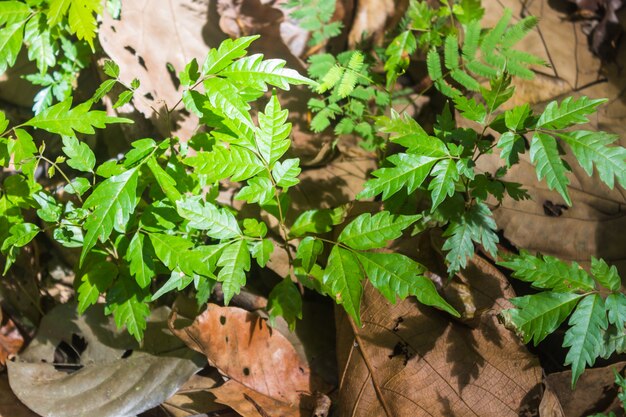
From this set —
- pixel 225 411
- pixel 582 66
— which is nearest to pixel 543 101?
pixel 582 66

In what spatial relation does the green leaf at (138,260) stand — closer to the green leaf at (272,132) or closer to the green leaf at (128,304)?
the green leaf at (128,304)

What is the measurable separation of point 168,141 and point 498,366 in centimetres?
153

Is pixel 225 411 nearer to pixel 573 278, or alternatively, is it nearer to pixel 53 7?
pixel 573 278

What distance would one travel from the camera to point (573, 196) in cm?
266

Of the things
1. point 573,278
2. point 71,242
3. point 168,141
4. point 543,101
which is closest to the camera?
point 573,278

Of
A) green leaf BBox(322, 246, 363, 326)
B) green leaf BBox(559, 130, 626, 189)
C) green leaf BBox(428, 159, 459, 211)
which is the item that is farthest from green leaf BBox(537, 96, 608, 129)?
green leaf BBox(322, 246, 363, 326)

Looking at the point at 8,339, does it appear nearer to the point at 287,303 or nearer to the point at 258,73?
the point at 287,303

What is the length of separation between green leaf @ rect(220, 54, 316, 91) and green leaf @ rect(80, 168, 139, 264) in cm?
49

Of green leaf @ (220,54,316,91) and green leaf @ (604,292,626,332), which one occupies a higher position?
green leaf @ (220,54,316,91)

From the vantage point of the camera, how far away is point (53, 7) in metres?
2.45

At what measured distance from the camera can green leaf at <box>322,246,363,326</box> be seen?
1.95 meters

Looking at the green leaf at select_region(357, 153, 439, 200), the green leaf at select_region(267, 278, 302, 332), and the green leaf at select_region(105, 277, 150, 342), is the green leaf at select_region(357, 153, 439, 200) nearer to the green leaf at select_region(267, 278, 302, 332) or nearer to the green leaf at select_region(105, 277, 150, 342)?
the green leaf at select_region(267, 278, 302, 332)

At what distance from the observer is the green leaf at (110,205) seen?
6.41ft

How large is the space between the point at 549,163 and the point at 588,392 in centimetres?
101
